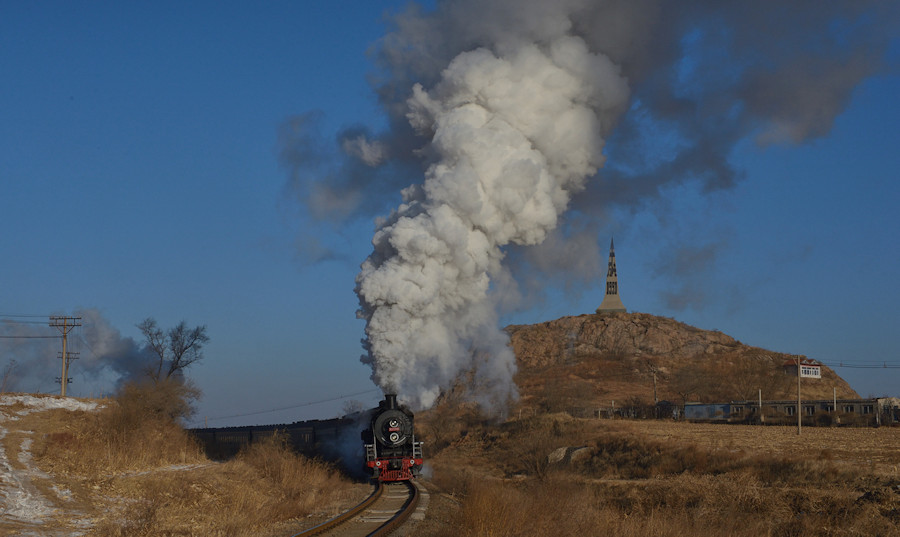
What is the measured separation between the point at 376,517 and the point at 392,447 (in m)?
10.2

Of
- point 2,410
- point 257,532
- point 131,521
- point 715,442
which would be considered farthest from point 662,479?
point 2,410

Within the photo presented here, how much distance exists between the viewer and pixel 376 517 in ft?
66.9

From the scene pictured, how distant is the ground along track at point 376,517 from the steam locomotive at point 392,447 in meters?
1.89

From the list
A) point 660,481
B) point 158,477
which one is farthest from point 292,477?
point 660,481

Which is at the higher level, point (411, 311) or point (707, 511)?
point (411, 311)

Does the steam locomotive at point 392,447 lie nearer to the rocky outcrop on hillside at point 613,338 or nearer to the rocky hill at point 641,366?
the rocky hill at point 641,366

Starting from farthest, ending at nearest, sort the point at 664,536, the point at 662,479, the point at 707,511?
the point at 662,479 → the point at 707,511 → the point at 664,536

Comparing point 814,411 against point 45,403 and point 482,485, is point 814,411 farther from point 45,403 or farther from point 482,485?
point 45,403

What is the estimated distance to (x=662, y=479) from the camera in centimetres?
3484

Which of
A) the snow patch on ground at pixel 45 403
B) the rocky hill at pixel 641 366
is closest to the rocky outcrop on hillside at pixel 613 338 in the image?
the rocky hill at pixel 641 366

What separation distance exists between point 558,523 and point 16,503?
43.0 ft

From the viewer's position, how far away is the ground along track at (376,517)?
1711 centimetres

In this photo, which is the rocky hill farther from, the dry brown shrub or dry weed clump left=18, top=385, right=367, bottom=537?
dry weed clump left=18, top=385, right=367, bottom=537

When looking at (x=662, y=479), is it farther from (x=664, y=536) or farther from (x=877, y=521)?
(x=664, y=536)
